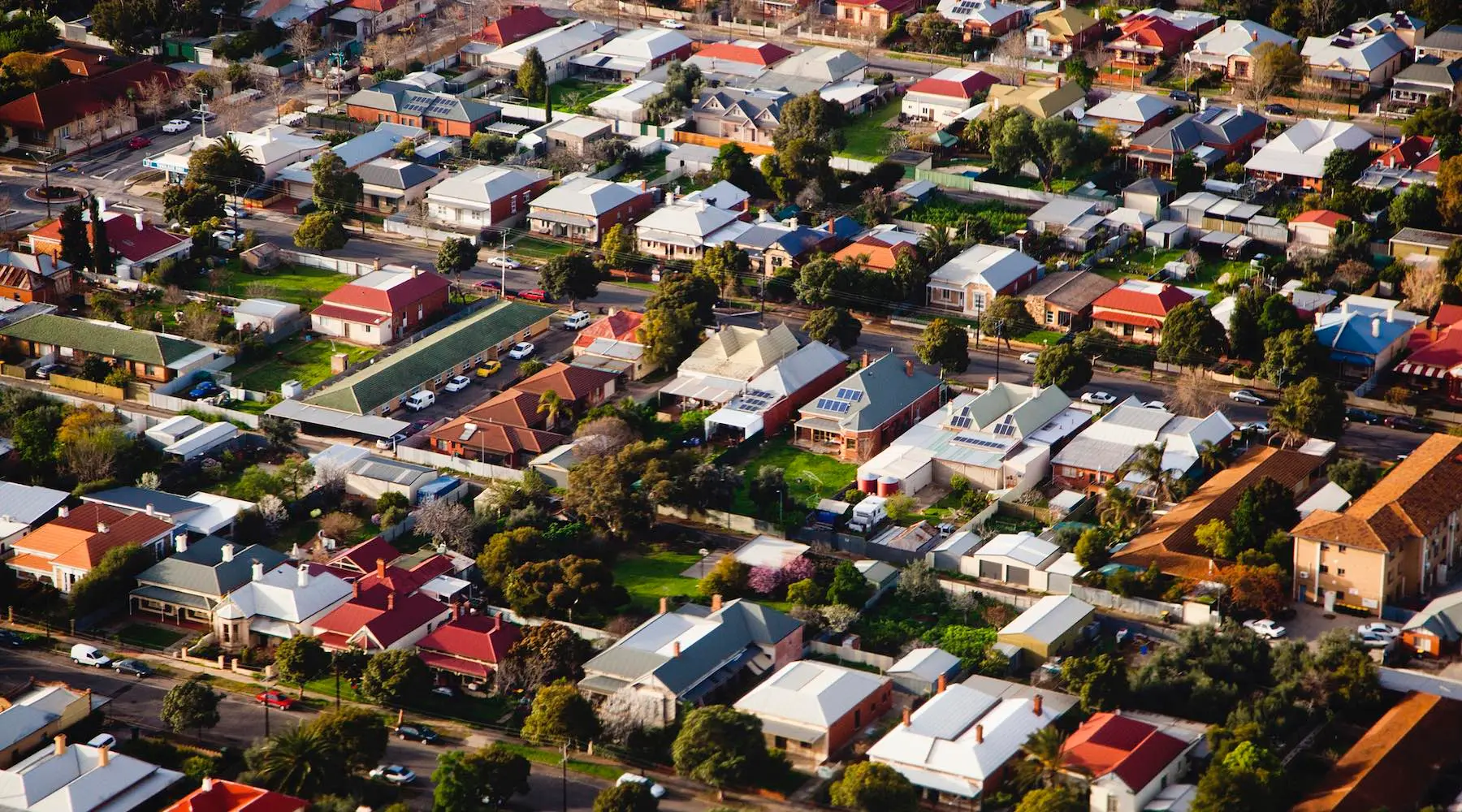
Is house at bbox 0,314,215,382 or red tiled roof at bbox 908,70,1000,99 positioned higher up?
red tiled roof at bbox 908,70,1000,99

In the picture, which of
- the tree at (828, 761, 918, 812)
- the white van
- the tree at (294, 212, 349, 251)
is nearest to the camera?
the tree at (828, 761, 918, 812)

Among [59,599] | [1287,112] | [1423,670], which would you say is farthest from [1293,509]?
[1287,112]

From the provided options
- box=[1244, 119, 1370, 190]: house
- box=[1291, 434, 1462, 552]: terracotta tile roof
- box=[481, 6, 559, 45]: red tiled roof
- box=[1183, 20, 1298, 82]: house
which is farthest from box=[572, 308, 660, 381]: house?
box=[1183, 20, 1298, 82]: house

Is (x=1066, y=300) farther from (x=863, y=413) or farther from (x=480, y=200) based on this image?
(x=480, y=200)

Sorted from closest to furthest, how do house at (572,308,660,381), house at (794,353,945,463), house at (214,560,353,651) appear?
house at (214,560,353,651) < house at (794,353,945,463) < house at (572,308,660,381)

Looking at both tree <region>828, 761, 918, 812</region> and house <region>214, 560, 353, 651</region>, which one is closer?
tree <region>828, 761, 918, 812</region>

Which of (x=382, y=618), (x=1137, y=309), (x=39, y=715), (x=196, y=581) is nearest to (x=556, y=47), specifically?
(x=1137, y=309)

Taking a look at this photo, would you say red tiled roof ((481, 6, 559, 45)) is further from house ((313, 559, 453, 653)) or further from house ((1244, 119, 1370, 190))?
house ((313, 559, 453, 653))

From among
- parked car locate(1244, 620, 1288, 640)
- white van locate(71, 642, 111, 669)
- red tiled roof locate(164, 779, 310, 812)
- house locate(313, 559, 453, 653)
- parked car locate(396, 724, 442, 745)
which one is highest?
red tiled roof locate(164, 779, 310, 812)
